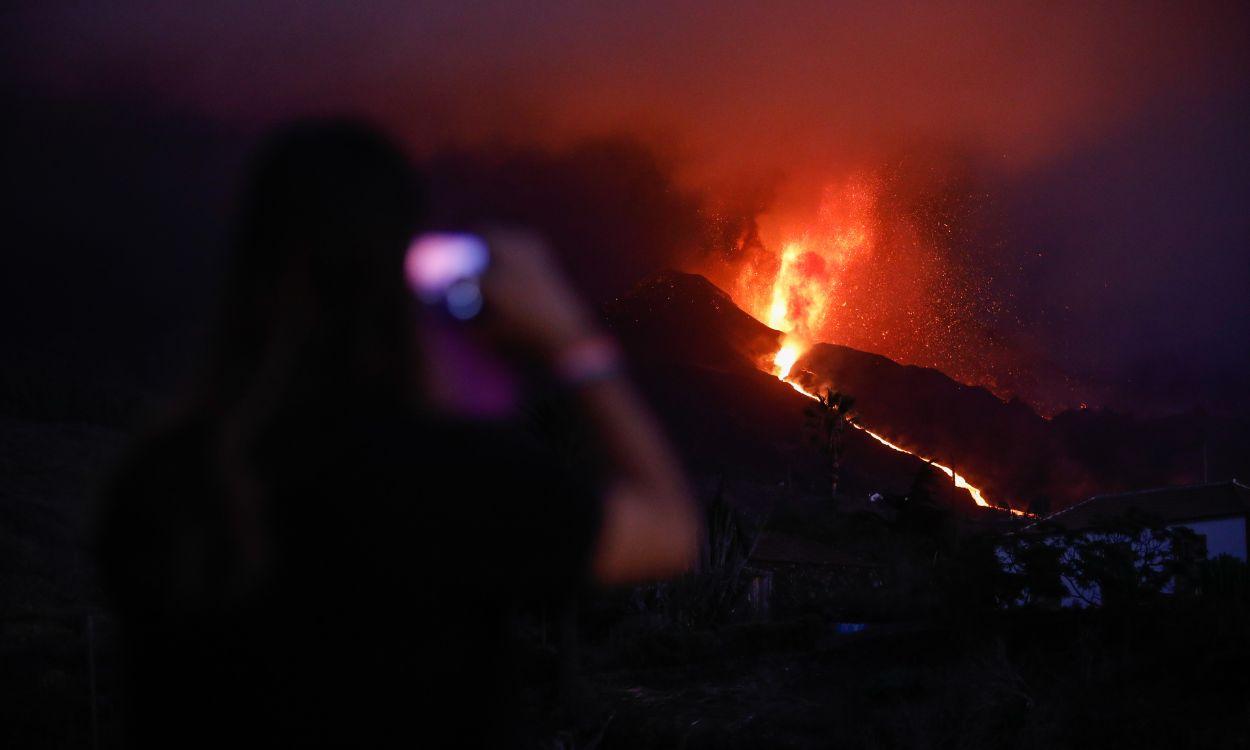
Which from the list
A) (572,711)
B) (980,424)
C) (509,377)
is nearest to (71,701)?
(572,711)

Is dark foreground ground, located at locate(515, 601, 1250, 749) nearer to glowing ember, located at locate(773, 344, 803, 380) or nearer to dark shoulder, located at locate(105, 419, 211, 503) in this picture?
dark shoulder, located at locate(105, 419, 211, 503)

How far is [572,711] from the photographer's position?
11.8 metres

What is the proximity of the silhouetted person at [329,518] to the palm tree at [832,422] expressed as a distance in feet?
226

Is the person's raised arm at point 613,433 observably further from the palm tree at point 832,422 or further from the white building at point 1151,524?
the palm tree at point 832,422

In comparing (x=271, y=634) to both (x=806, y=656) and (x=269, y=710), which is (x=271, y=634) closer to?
(x=269, y=710)

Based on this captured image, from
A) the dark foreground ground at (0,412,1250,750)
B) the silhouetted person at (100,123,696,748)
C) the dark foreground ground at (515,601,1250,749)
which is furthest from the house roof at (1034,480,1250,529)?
the silhouetted person at (100,123,696,748)

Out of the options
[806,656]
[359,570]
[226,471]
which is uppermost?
[226,471]

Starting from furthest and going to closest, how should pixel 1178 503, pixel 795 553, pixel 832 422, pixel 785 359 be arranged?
pixel 785 359
pixel 832 422
pixel 1178 503
pixel 795 553

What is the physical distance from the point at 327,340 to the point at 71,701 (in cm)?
1061

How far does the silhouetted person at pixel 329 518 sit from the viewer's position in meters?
1.23

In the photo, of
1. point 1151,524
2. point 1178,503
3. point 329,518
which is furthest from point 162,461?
point 1178,503

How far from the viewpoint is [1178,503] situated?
43281 millimetres

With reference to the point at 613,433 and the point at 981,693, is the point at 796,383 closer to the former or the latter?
the point at 981,693

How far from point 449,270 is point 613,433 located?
349mm
